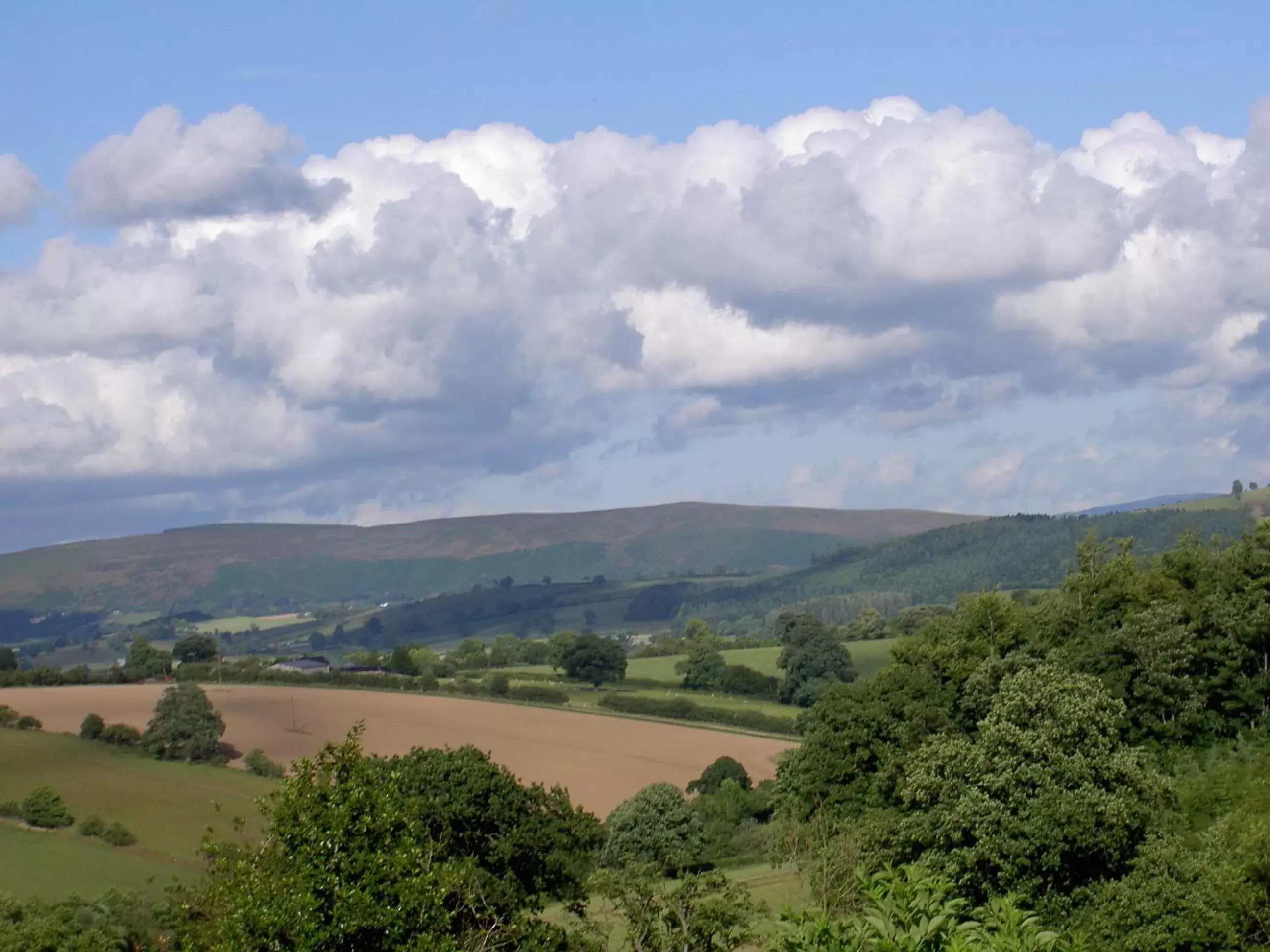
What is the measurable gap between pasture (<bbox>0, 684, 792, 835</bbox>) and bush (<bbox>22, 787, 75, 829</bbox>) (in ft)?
64.5

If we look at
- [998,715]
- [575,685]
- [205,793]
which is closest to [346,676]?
[575,685]

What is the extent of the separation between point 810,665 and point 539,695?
26.0 metres

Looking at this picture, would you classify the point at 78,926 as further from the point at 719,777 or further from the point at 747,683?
the point at 747,683

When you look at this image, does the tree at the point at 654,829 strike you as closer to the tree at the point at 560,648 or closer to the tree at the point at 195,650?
the tree at the point at 560,648

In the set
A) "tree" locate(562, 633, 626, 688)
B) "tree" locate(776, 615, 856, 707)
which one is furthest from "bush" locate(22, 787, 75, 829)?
"tree" locate(562, 633, 626, 688)

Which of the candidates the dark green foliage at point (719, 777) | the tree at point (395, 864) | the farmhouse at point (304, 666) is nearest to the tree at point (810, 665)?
the dark green foliage at point (719, 777)

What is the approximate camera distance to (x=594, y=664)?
151 metres

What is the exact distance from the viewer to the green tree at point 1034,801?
3872 centimetres

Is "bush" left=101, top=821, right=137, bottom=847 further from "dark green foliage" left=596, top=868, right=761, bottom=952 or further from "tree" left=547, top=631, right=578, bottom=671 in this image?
"tree" left=547, top=631, right=578, bottom=671

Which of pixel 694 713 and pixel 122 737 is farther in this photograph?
pixel 694 713

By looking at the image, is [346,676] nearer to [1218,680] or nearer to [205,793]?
[205,793]

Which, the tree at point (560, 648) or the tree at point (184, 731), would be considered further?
the tree at point (560, 648)

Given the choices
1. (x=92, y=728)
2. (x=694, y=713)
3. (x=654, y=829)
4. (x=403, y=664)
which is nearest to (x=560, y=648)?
(x=403, y=664)

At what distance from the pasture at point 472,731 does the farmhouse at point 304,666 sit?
70.4 ft
